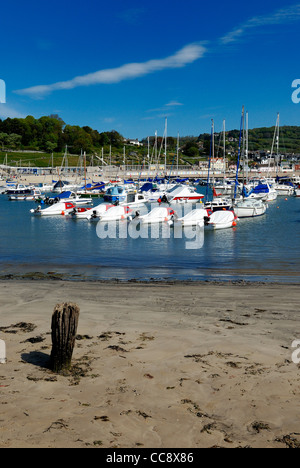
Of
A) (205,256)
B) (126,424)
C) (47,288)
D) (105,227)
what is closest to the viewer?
(126,424)

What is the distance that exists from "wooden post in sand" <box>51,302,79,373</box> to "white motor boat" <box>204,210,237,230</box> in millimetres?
33910

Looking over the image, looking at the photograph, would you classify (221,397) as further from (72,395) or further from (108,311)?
(108,311)

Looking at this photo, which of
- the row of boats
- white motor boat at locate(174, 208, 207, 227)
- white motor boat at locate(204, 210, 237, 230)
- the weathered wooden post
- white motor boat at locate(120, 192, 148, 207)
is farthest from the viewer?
white motor boat at locate(120, 192, 148, 207)

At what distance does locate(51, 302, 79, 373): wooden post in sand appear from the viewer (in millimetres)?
8805

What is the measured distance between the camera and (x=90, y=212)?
5109 centimetres

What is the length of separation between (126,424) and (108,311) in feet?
23.1

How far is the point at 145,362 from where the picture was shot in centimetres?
970

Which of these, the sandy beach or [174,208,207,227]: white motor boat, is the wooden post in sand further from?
[174,208,207,227]: white motor boat

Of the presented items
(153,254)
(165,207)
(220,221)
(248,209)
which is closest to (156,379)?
(153,254)

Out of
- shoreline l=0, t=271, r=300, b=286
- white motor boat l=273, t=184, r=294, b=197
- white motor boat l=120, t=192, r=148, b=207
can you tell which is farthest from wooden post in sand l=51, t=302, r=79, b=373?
white motor boat l=273, t=184, r=294, b=197

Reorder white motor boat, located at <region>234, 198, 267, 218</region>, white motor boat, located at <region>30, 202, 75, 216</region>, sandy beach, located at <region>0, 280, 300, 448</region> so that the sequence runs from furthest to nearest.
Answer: white motor boat, located at <region>30, 202, 75, 216</region> < white motor boat, located at <region>234, 198, 267, 218</region> < sandy beach, located at <region>0, 280, 300, 448</region>

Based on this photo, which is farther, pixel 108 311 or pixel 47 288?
pixel 47 288

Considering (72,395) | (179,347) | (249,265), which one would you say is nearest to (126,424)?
(72,395)

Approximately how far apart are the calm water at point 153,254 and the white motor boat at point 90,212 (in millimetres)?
2439
